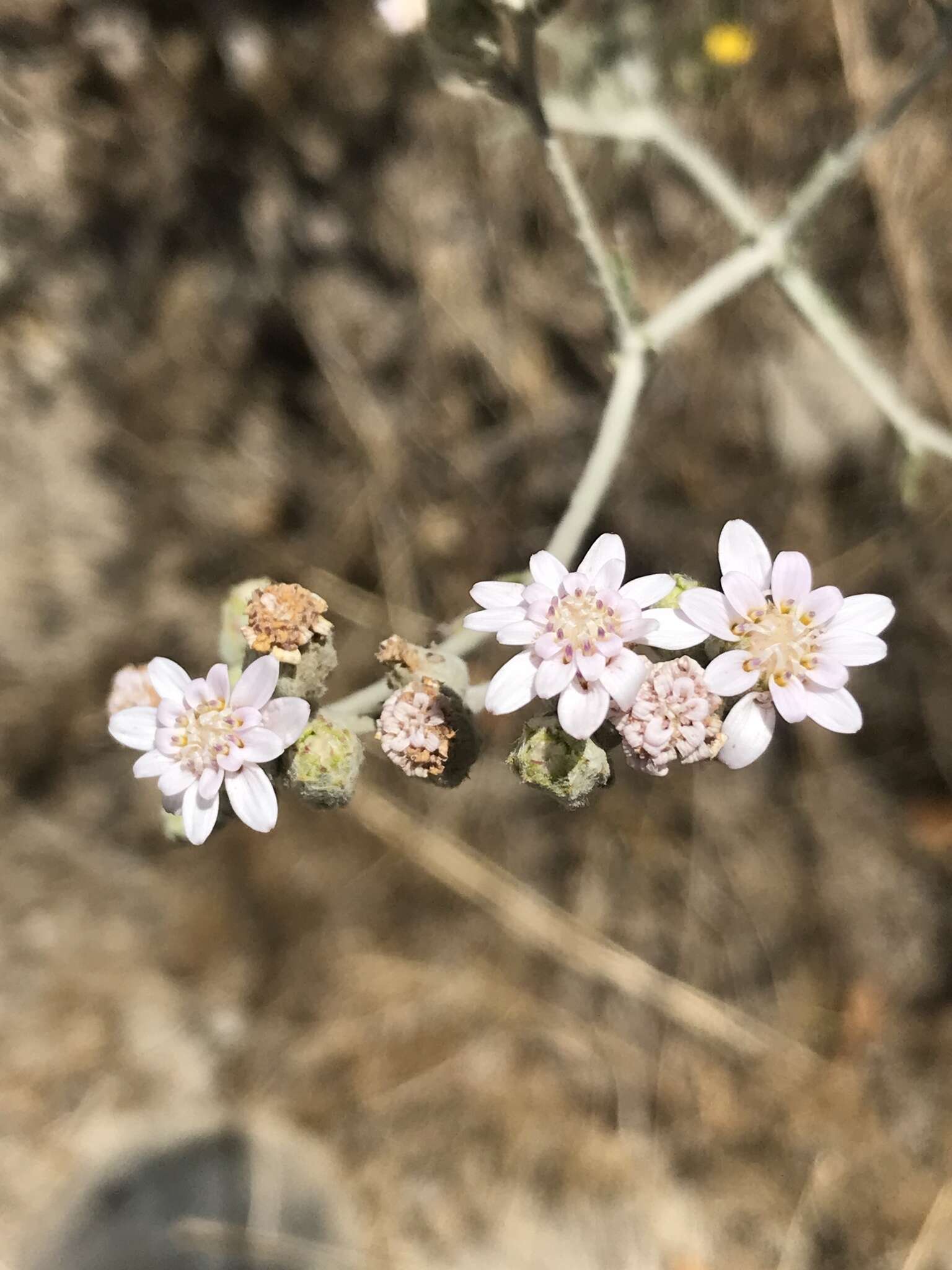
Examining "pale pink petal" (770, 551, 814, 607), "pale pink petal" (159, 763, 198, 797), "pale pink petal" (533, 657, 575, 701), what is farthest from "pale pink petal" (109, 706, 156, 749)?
"pale pink petal" (770, 551, 814, 607)

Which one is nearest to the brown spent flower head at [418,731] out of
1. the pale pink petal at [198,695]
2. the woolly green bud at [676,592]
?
the pale pink petal at [198,695]

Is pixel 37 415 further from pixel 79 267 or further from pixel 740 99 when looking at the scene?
pixel 740 99

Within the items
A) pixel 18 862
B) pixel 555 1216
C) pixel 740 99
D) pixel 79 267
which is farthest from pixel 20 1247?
pixel 740 99

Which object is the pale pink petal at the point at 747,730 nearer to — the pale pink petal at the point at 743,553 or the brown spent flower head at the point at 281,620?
the pale pink petal at the point at 743,553

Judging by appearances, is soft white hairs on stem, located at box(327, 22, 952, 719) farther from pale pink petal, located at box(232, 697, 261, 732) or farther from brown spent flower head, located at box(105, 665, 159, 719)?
brown spent flower head, located at box(105, 665, 159, 719)

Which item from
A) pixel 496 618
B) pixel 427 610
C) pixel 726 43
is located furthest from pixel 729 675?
pixel 726 43

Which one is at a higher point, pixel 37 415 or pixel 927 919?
pixel 37 415
